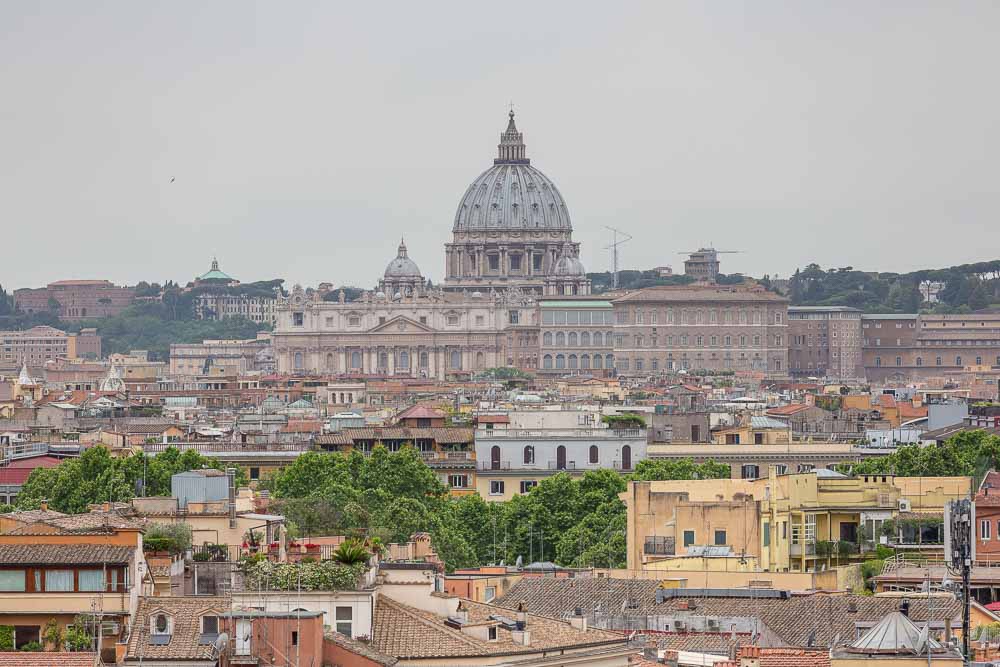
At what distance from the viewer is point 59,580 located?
22.4 metres

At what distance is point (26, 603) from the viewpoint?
2225 centimetres

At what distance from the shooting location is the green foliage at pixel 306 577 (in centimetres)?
2183

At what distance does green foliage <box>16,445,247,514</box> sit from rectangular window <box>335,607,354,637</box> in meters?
24.5

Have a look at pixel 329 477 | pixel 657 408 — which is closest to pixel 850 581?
pixel 329 477

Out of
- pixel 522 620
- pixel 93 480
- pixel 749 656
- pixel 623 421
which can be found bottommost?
pixel 749 656

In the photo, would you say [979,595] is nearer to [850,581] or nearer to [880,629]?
[850,581]

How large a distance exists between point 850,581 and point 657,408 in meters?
52.6

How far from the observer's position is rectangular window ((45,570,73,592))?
22.3 m

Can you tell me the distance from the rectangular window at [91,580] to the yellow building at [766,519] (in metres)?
13.1

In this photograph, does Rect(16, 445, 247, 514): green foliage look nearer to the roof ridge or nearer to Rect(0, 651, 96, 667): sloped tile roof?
the roof ridge

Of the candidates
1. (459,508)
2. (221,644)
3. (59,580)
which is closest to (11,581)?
(59,580)

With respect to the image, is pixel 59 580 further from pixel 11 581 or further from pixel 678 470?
pixel 678 470

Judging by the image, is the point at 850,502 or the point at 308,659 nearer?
the point at 308,659

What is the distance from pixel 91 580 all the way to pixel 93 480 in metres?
30.4
